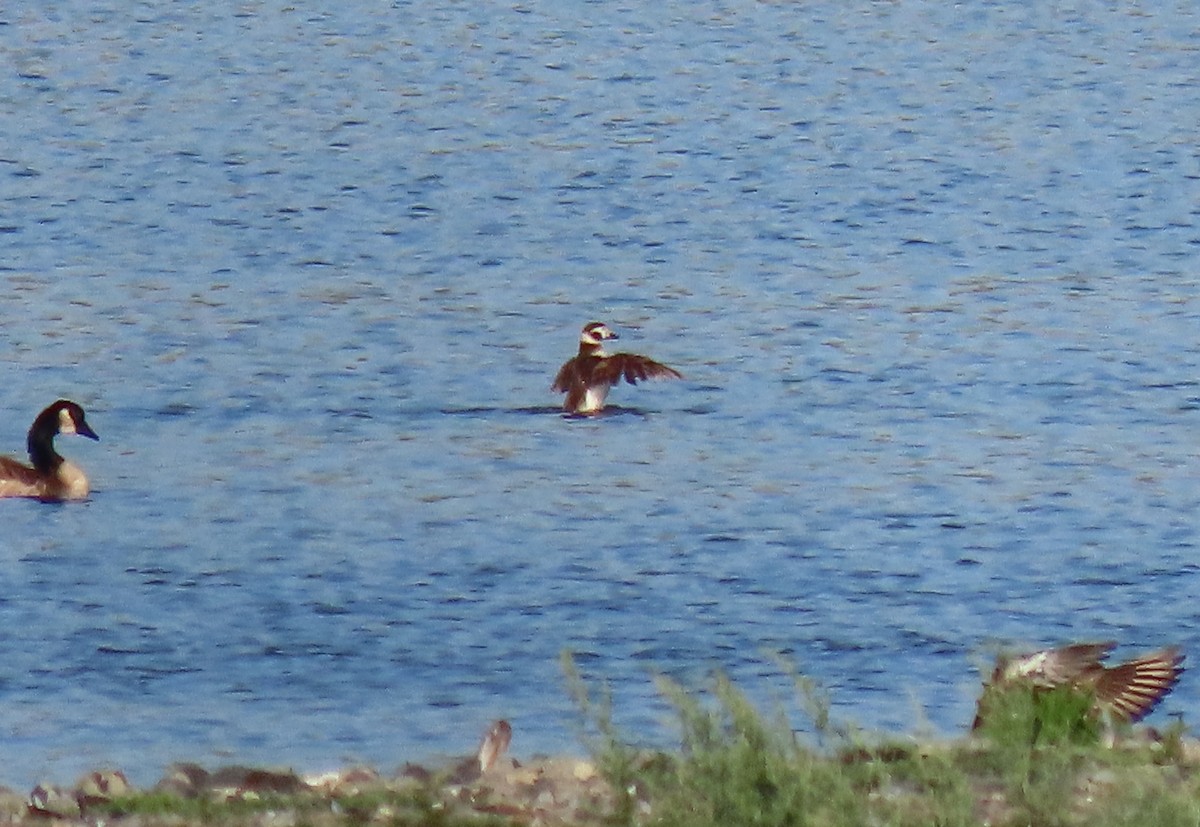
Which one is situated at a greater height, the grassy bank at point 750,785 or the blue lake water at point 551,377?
the grassy bank at point 750,785

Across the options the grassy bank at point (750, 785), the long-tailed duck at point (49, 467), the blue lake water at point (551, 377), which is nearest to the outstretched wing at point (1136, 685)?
the grassy bank at point (750, 785)

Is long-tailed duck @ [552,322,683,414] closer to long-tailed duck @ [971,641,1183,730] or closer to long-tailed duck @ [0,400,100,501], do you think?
long-tailed duck @ [0,400,100,501]

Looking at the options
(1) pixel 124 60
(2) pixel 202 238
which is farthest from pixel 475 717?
(1) pixel 124 60

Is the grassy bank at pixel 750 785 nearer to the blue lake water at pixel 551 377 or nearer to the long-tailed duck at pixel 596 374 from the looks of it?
the blue lake water at pixel 551 377

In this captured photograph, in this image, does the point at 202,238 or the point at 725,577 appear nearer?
the point at 725,577

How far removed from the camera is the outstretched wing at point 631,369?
17406 millimetres

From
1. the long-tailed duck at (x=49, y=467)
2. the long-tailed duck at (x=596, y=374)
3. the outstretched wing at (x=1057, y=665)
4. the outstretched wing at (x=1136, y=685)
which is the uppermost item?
the outstretched wing at (x=1057, y=665)

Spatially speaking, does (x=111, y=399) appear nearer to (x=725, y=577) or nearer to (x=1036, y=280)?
(x=725, y=577)

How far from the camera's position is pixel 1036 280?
22578 millimetres

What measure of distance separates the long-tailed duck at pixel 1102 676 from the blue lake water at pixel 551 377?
281 mm

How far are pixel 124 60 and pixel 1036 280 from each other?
718 inches

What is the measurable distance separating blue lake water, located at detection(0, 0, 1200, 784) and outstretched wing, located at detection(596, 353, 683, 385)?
1.10ft

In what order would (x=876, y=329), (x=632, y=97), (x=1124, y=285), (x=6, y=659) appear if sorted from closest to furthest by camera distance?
(x=6, y=659) < (x=876, y=329) < (x=1124, y=285) < (x=632, y=97)

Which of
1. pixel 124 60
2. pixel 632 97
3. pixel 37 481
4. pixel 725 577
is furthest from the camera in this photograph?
pixel 124 60
